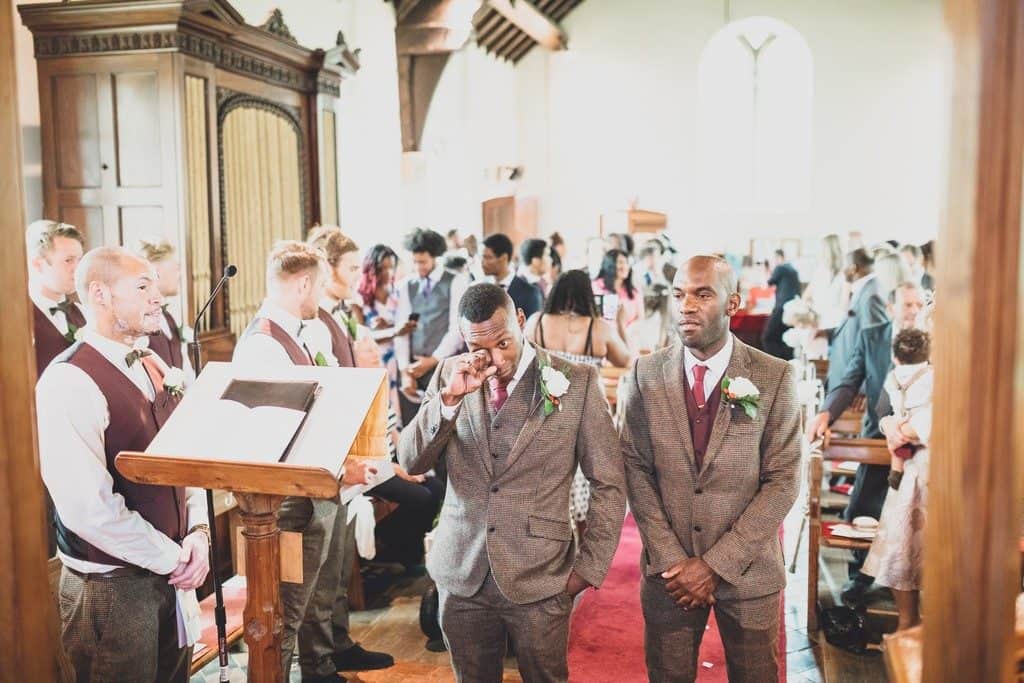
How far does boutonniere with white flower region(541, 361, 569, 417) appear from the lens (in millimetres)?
2531

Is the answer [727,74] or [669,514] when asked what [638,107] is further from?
[669,514]

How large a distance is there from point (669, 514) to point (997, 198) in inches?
62.2

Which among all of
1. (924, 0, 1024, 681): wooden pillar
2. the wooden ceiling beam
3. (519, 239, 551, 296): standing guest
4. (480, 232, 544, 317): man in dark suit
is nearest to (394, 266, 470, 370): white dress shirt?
(480, 232, 544, 317): man in dark suit

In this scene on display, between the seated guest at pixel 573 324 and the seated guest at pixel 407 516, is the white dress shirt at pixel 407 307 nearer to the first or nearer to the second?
the seated guest at pixel 407 516

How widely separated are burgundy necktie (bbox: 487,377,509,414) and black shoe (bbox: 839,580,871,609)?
8.09 ft

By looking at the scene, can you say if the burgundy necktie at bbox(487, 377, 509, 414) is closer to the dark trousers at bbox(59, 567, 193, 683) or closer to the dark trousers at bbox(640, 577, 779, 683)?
the dark trousers at bbox(640, 577, 779, 683)

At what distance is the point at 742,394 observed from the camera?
2564 millimetres

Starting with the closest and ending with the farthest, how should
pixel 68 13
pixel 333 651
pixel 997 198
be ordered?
pixel 997 198, pixel 333 651, pixel 68 13

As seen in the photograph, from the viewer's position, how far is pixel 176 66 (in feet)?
18.2

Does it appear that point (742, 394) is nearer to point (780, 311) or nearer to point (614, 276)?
point (614, 276)

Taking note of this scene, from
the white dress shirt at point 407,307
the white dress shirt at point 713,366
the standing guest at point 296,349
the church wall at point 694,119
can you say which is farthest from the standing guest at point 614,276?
the church wall at point 694,119

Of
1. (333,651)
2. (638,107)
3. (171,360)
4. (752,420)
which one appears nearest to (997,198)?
(752,420)

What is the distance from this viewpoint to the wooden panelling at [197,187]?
568 cm

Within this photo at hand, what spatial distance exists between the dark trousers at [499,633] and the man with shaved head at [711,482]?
0.90ft
